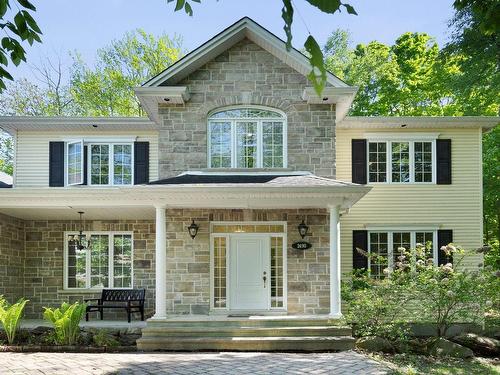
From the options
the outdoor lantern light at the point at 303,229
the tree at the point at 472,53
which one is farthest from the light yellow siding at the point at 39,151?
the tree at the point at 472,53

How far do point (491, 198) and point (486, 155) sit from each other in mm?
1639

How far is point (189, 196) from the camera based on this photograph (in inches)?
436

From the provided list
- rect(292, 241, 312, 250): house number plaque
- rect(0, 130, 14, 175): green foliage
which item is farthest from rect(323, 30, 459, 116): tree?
rect(0, 130, 14, 175): green foliage

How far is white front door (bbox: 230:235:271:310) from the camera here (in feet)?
41.4

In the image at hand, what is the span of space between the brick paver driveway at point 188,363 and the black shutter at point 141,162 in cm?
609

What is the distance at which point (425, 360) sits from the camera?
394 inches

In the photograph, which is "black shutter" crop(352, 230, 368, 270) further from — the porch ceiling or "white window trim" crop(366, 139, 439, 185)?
the porch ceiling

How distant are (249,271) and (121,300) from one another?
381cm

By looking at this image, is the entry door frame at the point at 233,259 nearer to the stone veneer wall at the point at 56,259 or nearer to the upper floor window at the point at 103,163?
the stone veneer wall at the point at 56,259

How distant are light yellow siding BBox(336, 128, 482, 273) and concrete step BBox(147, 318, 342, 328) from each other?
388 centimetres

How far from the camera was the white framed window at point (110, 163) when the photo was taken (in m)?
15.2

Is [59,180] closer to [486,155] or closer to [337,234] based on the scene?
[337,234]

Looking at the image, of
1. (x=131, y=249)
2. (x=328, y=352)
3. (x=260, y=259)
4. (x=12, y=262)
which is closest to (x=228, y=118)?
Result: (x=260, y=259)

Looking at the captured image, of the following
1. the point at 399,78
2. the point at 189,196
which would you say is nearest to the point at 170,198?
the point at 189,196
